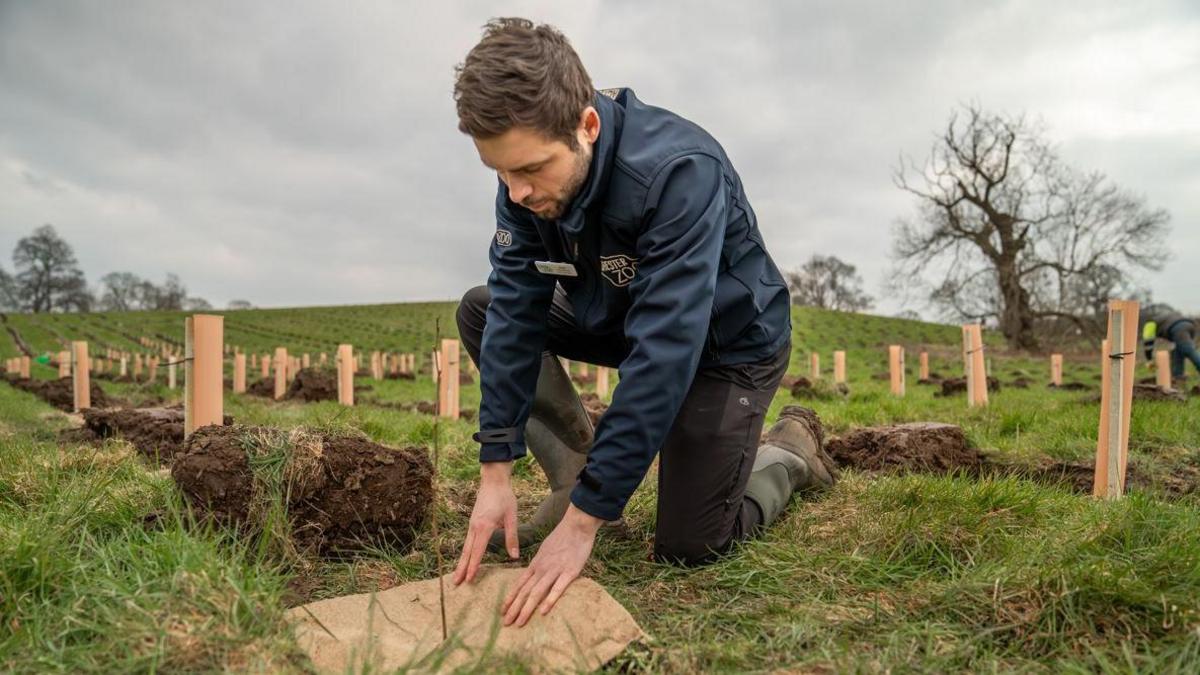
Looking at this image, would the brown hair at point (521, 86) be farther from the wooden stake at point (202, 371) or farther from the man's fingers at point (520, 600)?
the wooden stake at point (202, 371)

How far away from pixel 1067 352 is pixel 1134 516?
1178 inches

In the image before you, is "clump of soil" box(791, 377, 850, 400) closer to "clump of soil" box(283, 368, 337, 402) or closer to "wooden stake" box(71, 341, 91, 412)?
"clump of soil" box(283, 368, 337, 402)

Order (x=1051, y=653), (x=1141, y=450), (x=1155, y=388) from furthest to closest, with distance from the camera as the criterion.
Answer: (x=1155, y=388)
(x=1141, y=450)
(x=1051, y=653)

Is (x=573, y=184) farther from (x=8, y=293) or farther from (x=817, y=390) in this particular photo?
(x=8, y=293)

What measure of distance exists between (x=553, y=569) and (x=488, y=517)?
1.16 feet

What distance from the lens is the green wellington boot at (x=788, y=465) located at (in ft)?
9.50

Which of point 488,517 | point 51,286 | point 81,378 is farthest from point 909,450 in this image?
point 51,286

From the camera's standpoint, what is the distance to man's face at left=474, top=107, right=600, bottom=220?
2061 mm

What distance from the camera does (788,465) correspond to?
10.4 ft

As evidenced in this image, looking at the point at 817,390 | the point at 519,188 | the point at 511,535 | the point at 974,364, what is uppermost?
the point at 519,188

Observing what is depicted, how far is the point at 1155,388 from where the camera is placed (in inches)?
300

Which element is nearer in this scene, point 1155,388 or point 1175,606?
point 1175,606

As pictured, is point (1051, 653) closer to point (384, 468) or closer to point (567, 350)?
point (567, 350)

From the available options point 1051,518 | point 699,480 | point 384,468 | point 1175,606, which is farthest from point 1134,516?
point 384,468
